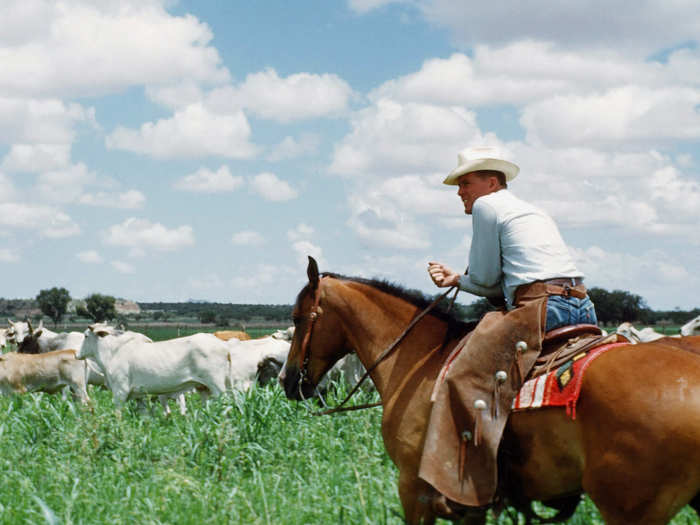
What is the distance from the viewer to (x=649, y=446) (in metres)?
3.80

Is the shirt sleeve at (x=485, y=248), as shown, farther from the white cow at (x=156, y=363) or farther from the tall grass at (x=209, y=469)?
the white cow at (x=156, y=363)

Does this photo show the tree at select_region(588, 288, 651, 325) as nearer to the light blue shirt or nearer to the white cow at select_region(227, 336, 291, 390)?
the white cow at select_region(227, 336, 291, 390)

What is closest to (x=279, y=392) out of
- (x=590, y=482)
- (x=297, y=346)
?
(x=297, y=346)

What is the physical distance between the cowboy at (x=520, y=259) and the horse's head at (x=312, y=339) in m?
1.12

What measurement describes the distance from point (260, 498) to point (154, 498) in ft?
2.71

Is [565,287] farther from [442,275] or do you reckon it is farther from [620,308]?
[620,308]

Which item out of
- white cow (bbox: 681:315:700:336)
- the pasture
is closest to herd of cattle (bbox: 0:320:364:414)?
the pasture

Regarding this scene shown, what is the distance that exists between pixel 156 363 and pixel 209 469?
280 inches

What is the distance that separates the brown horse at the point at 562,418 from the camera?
379cm

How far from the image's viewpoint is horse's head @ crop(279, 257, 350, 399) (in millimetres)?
5734

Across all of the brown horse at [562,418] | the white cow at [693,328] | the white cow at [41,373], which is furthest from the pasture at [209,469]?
the white cow at [693,328]

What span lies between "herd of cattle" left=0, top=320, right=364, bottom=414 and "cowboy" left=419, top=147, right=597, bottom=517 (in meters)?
8.71

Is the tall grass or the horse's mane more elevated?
the horse's mane

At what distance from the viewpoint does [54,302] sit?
94250 millimetres
